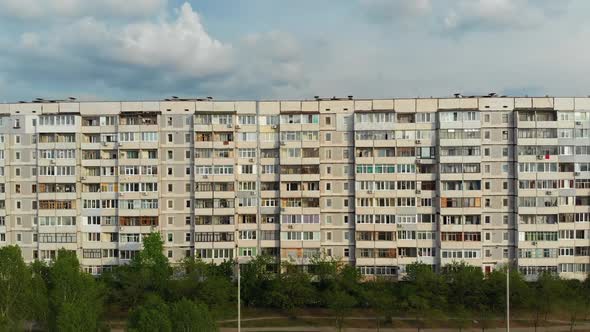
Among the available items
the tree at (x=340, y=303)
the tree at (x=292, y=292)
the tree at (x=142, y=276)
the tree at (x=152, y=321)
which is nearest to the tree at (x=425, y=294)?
the tree at (x=340, y=303)

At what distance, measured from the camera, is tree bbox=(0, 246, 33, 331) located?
4431 centimetres

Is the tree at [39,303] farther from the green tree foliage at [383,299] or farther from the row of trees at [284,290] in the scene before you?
the green tree foliage at [383,299]

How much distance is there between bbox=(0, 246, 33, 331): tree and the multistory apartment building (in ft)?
57.3

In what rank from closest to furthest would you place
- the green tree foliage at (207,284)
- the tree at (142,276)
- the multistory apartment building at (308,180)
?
1. the green tree foliage at (207,284)
2. the tree at (142,276)
3. the multistory apartment building at (308,180)

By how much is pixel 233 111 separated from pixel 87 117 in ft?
65.7

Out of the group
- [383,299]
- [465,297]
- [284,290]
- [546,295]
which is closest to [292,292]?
[284,290]

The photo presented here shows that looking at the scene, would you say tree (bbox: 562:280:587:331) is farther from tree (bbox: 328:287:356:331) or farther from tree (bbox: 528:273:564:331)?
tree (bbox: 328:287:356:331)

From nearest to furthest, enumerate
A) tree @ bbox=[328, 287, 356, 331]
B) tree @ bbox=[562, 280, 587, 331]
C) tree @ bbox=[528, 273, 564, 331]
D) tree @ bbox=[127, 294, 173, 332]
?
tree @ bbox=[127, 294, 173, 332], tree @ bbox=[328, 287, 356, 331], tree @ bbox=[562, 280, 587, 331], tree @ bbox=[528, 273, 564, 331]

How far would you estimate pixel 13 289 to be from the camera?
44.7 meters

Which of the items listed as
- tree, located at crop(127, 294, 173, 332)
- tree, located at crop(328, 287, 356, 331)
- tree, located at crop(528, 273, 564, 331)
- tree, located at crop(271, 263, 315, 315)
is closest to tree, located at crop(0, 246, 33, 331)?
tree, located at crop(127, 294, 173, 332)

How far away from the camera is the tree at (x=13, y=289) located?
145 feet

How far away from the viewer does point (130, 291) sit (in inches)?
2130

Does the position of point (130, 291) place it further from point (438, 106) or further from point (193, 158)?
point (438, 106)

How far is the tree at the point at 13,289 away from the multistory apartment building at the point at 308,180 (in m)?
17.5
